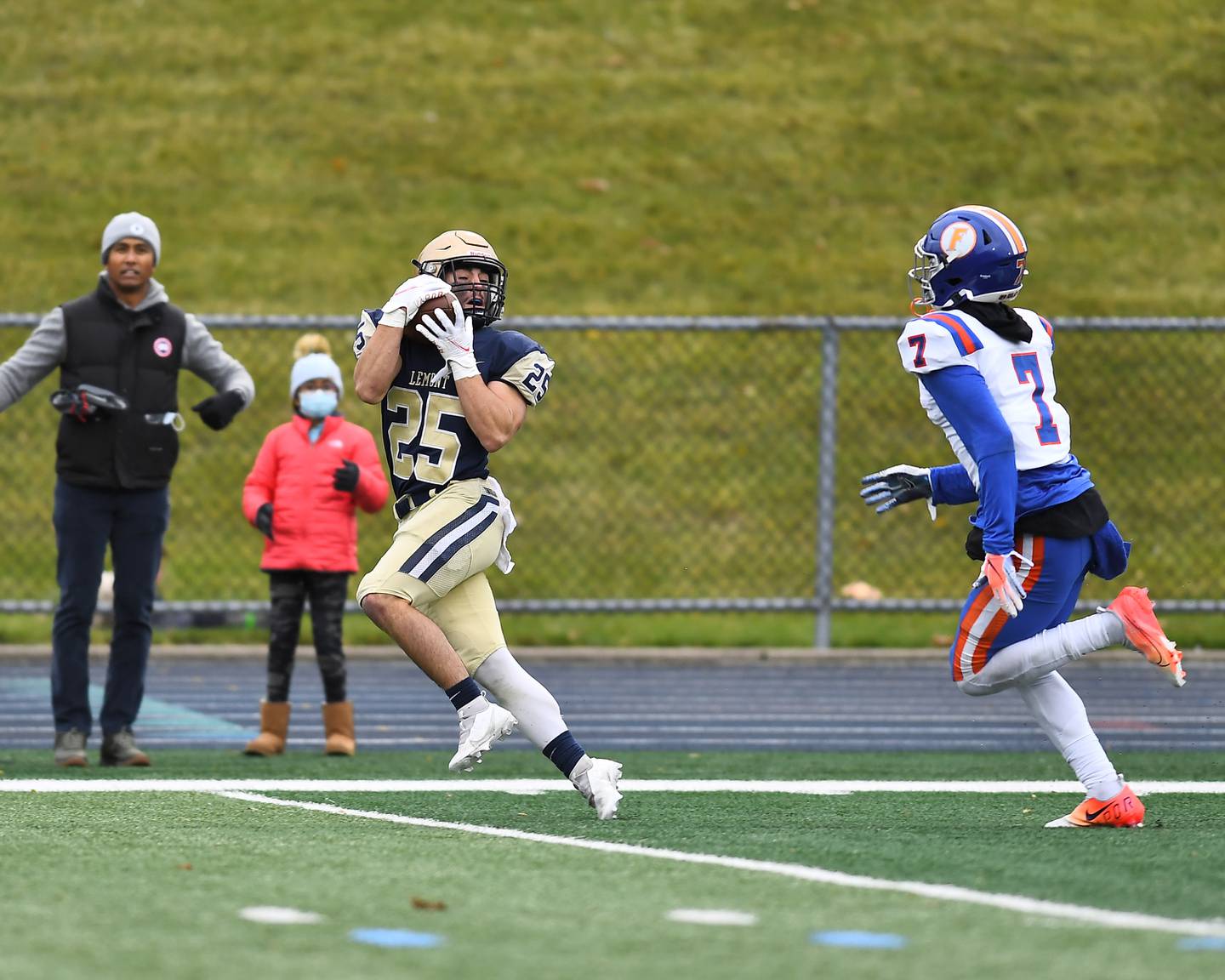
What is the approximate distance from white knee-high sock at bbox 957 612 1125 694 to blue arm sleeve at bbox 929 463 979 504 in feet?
1.79

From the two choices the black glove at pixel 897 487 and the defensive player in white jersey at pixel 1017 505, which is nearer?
the defensive player in white jersey at pixel 1017 505

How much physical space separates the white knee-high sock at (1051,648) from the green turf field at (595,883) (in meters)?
0.47

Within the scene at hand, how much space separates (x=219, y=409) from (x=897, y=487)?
2937mm

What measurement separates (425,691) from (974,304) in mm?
5646

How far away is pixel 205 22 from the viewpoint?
22.8m

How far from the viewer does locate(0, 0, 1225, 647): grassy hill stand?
1418cm

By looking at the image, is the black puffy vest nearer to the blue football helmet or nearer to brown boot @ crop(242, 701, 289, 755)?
brown boot @ crop(242, 701, 289, 755)

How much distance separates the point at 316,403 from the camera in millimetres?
8609

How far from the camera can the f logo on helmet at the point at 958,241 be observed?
579cm

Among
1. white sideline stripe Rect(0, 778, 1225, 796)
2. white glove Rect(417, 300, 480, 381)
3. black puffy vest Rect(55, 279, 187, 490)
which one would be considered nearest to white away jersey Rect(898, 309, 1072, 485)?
white glove Rect(417, 300, 480, 381)

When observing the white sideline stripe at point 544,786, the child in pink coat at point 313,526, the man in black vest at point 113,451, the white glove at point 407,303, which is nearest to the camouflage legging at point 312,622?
the child in pink coat at point 313,526

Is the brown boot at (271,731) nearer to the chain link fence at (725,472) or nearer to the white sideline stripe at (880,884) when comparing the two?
the white sideline stripe at (880,884)

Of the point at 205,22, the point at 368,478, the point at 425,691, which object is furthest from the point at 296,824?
the point at 205,22

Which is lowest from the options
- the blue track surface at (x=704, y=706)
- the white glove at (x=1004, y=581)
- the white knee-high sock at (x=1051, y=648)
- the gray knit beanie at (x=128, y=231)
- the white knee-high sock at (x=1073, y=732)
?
the blue track surface at (x=704, y=706)
